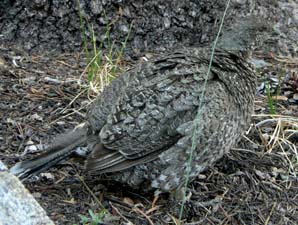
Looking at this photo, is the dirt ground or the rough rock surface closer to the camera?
the dirt ground

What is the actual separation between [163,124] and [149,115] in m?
0.10

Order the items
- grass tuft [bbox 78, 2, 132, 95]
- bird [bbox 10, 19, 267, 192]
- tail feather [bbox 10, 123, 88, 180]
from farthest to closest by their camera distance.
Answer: grass tuft [bbox 78, 2, 132, 95] < tail feather [bbox 10, 123, 88, 180] < bird [bbox 10, 19, 267, 192]

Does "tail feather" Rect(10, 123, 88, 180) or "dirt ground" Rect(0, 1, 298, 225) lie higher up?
"tail feather" Rect(10, 123, 88, 180)

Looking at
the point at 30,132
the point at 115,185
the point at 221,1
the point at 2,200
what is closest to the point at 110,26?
the point at 221,1

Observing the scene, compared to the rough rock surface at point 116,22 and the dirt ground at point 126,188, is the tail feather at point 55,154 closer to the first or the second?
the dirt ground at point 126,188

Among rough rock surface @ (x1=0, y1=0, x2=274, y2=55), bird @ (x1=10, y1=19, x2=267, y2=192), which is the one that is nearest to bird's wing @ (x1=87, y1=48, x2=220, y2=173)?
bird @ (x1=10, y1=19, x2=267, y2=192)

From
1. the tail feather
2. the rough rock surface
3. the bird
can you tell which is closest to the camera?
the bird

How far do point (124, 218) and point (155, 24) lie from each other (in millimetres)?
2408

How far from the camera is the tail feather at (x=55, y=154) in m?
4.96

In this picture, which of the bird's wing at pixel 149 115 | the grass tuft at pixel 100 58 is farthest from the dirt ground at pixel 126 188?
the bird's wing at pixel 149 115

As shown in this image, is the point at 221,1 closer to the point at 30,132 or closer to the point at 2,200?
the point at 30,132

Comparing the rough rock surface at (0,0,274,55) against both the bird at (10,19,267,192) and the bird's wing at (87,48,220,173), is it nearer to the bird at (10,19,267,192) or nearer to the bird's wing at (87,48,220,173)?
the bird at (10,19,267,192)

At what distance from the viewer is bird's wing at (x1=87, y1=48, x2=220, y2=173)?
15.8 feet

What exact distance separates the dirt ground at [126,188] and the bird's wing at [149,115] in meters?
0.32
